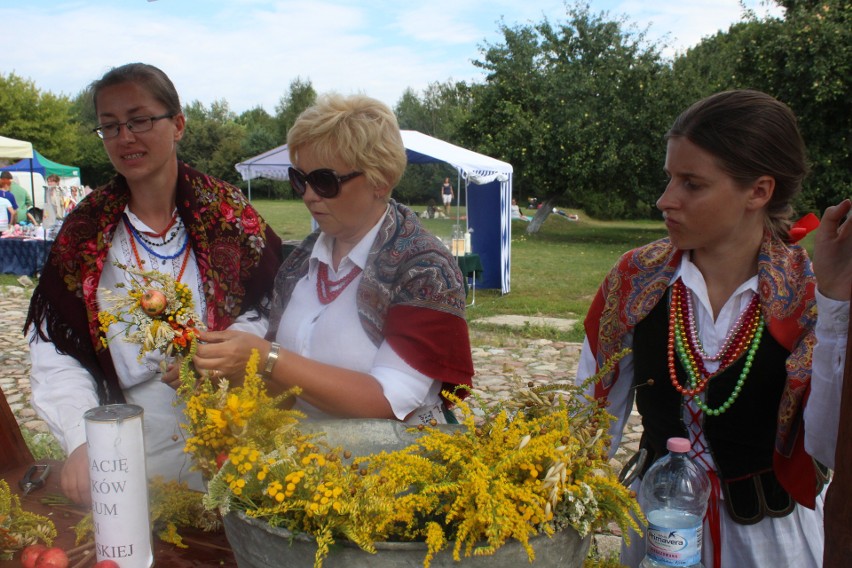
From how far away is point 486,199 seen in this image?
45.8 feet

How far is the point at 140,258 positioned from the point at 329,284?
0.67 m

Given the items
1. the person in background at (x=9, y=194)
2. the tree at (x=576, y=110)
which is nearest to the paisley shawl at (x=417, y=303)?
the person in background at (x=9, y=194)

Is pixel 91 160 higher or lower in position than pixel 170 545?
higher

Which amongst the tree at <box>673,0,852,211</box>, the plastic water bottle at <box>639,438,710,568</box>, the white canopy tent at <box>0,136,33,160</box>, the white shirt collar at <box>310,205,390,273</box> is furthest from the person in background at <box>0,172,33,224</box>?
the tree at <box>673,0,852,211</box>

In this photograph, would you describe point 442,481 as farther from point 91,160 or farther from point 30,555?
point 91,160

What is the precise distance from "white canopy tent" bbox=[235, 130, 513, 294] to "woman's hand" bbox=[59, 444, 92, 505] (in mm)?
10139

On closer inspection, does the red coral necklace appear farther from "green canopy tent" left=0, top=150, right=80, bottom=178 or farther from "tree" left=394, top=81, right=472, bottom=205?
"tree" left=394, top=81, right=472, bottom=205

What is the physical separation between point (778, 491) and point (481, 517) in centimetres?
115

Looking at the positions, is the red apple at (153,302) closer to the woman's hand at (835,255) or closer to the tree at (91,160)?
the woman's hand at (835,255)

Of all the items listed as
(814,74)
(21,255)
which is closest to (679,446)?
(21,255)

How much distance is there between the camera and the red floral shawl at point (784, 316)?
173cm

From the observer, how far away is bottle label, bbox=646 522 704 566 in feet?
4.40

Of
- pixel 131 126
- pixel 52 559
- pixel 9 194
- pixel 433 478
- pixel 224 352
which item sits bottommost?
pixel 52 559

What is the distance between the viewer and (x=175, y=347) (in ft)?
5.26
